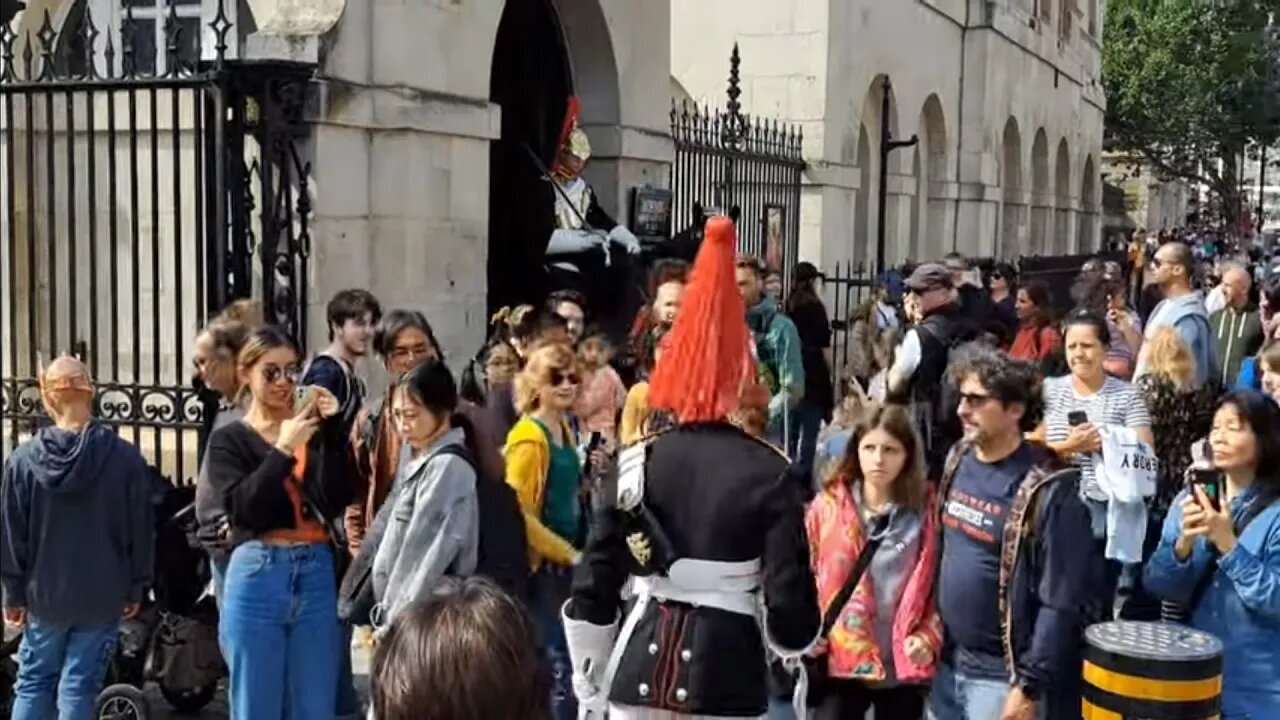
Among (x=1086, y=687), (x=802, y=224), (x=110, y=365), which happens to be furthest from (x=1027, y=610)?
(x=802, y=224)

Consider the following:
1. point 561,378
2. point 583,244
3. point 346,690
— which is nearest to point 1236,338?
point 583,244

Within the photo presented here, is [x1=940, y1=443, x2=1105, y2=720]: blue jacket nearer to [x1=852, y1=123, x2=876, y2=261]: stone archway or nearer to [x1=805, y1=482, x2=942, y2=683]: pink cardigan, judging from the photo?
[x1=805, y1=482, x2=942, y2=683]: pink cardigan

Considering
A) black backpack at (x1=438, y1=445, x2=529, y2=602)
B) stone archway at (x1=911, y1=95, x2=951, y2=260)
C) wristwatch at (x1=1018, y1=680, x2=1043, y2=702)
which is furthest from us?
stone archway at (x1=911, y1=95, x2=951, y2=260)

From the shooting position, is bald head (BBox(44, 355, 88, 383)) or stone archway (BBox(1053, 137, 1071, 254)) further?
stone archway (BBox(1053, 137, 1071, 254))

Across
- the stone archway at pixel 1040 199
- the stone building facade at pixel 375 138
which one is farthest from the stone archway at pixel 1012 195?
the stone building facade at pixel 375 138

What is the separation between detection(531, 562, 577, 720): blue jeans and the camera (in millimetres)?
5457

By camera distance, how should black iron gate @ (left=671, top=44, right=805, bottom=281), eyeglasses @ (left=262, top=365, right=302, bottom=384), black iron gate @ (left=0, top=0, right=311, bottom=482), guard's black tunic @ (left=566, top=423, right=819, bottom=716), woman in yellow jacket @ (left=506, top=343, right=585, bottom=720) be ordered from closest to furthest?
guard's black tunic @ (left=566, top=423, right=819, bottom=716) < eyeglasses @ (left=262, top=365, right=302, bottom=384) < woman in yellow jacket @ (left=506, top=343, right=585, bottom=720) < black iron gate @ (left=0, top=0, right=311, bottom=482) < black iron gate @ (left=671, top=44, right=805, bottom=281)

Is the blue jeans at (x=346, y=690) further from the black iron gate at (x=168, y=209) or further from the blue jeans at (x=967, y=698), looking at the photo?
the blue jeans at (x=967, y=698)

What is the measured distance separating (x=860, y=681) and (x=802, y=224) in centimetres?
1225

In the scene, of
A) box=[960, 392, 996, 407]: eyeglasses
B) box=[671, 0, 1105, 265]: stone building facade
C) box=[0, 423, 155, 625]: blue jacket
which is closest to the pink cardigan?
box=[960, 392, 996, 407]: eyeglasses

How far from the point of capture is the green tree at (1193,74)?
44.2 metres

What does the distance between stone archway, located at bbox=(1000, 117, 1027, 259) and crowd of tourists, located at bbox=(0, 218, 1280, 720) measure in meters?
21.3

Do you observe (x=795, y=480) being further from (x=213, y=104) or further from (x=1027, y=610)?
(x=213, y=104)

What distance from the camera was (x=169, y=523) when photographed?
19.8 ft
